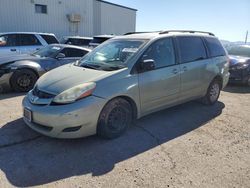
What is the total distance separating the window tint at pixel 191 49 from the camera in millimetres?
4941

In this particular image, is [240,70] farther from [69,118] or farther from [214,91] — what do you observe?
[69,118]

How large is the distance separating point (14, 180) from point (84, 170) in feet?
2.64

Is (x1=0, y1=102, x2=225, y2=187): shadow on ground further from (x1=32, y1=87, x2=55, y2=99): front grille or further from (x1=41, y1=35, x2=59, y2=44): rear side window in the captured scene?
(x1=41, y1=35, x2=59, y2=44): rear side window

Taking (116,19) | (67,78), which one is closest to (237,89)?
(67,78)

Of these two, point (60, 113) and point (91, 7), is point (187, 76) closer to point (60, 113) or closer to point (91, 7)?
point (60, 113)

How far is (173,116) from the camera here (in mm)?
5164

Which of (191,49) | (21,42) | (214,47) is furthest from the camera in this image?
(21,42)

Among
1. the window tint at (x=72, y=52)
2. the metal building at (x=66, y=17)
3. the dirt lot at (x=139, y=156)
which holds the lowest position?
the dirt lot at (x=139, y=156)

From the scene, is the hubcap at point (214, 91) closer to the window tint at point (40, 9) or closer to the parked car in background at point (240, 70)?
the parked car in background at point (240, 70)


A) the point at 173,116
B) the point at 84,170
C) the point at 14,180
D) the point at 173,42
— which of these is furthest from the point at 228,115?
the point at 14,180

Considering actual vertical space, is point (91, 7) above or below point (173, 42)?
above

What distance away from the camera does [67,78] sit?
13.1 feet

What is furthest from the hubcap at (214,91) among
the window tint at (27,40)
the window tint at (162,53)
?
the window tint at (27,40)

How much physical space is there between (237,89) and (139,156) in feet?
19.4
